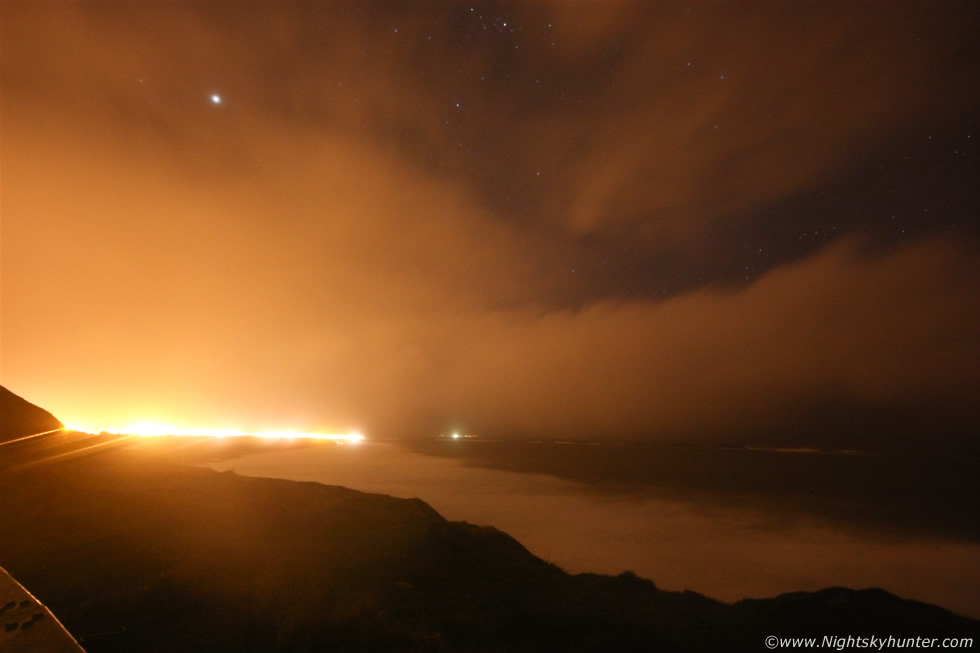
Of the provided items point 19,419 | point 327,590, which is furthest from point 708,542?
point 19,419

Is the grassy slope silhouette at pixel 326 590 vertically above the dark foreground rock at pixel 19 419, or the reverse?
the dark foreground rock at pixel 19 419

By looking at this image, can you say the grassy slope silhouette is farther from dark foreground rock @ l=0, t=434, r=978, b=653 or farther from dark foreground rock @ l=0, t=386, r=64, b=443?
dark foreground rock @ l=0, t=386, r=64, b=443

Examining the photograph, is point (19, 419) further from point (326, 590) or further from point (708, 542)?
point (708, 542)

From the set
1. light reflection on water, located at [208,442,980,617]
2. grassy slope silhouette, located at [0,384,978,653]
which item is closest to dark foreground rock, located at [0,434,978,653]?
grassy slope silhouette, located at [0,384,978,653]

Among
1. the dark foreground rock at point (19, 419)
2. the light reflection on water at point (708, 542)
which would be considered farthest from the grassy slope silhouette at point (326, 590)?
the light reflection on water at point (708, 542)

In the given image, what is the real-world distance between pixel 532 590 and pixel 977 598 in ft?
70.1

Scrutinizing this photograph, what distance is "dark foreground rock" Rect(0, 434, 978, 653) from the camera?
6570 mm

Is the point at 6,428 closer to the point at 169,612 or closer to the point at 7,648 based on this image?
the point at 169,612

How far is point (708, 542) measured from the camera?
24.1 metres

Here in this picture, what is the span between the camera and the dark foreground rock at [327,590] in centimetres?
657

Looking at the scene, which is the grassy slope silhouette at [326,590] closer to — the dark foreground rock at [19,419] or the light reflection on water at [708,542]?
the dark foreground rock at [19,419]

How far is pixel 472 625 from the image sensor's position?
7.33 metres

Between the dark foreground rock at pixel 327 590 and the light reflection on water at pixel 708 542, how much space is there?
8570mm

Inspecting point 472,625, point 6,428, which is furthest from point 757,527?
point 6,428
